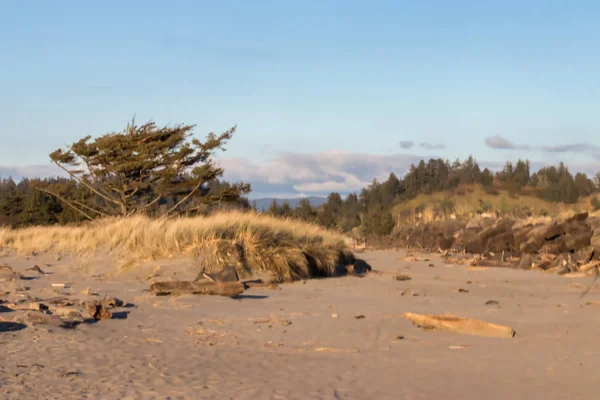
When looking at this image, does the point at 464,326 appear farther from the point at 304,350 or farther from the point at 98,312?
the point at 98,312

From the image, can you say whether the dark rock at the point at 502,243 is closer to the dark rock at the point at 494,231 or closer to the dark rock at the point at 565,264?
the dark rock at the point at 494,231

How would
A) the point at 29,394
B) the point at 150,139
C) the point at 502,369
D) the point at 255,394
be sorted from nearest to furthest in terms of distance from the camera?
the point at 29,394, the point at 255,394, the point at 502,369, the point at 150,139

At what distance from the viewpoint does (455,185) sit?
181 feet

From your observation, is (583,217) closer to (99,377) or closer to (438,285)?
(438,285)

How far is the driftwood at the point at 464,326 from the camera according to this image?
19.2 feet

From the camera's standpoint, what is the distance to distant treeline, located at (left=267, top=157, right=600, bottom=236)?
→ 44500 millimetres

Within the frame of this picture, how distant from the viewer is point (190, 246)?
1083 centimetres

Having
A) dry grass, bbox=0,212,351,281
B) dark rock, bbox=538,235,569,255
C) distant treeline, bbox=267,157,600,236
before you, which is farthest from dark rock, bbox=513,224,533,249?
distant treeline, bbox=267,157,600,236

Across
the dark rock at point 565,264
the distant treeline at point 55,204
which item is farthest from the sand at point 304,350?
the distant treeline at point 55,204

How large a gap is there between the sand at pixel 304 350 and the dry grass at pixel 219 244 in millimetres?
1599

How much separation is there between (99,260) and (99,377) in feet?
24.0

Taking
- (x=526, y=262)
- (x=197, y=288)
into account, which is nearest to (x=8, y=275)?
(x=197, y=288)

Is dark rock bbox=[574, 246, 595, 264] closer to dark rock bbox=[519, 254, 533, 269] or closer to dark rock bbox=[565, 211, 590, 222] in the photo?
dark rock bbox=[519, 254, 533, 269]

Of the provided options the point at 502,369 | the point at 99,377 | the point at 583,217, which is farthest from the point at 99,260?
the point at 583,217
